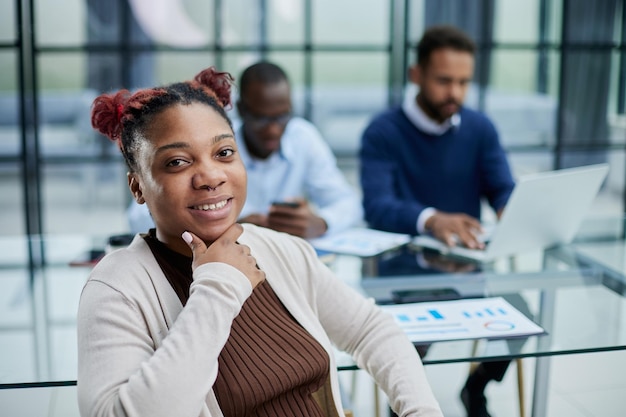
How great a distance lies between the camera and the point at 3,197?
649cm

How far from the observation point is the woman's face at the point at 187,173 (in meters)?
1.22

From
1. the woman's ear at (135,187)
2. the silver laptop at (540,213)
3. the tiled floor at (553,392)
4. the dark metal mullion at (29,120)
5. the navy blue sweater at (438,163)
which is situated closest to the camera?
the woman's ear at (135,187)

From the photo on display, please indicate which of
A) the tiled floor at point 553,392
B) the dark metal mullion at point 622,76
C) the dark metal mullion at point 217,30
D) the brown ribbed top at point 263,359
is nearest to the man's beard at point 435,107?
the tiled floor at point 553,392

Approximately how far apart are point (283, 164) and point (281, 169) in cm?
2

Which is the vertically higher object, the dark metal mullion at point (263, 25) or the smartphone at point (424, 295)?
the dark metal mullion at point (263, 25)

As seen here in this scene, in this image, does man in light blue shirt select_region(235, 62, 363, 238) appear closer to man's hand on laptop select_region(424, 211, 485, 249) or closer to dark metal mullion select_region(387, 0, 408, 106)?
man's hand on laptop select_region(424, 211, 485, 249)

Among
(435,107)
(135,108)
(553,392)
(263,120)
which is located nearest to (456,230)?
(435,107)

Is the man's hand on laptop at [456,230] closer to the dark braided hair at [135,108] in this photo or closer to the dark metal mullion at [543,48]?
the dark braided hair at [135,108]

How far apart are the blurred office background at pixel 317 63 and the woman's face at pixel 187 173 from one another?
2.98m

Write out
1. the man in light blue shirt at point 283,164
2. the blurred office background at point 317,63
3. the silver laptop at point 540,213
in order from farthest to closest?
the blurred office background at point 317,63 < the man in light blue shirt at point 283,164 < the silver laptop at point 540,213

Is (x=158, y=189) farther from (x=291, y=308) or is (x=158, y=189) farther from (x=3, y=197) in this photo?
(x=3, y=197)

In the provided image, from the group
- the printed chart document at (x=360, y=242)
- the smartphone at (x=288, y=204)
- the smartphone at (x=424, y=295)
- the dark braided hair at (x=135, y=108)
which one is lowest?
the smartphone at (x=424, y=295)

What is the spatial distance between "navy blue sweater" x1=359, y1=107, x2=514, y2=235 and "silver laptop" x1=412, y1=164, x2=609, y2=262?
0.44 metres

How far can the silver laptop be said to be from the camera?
6.53 ft
